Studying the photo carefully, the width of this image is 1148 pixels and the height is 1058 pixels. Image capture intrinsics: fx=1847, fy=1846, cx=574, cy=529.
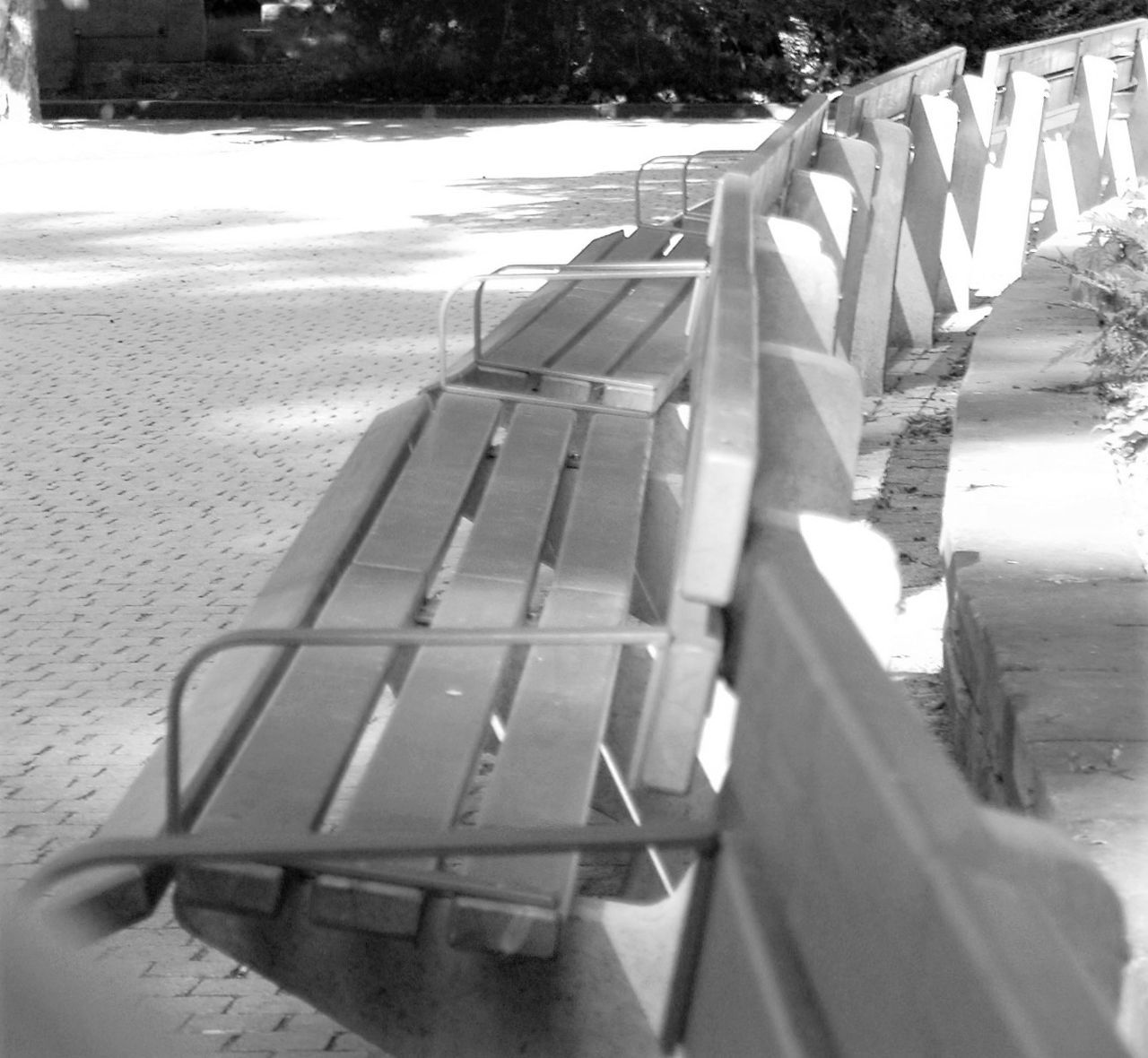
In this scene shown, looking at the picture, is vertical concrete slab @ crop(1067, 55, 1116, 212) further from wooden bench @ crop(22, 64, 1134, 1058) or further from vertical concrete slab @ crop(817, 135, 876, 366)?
wooden bench @ crop(22, 64, 1134, 1058)

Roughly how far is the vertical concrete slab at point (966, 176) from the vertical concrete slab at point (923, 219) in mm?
198

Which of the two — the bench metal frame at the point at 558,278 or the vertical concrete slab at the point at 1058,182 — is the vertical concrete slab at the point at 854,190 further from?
the vertical concrete slab at the point at 1058,182

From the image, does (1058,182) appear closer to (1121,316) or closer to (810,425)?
(1121,316)

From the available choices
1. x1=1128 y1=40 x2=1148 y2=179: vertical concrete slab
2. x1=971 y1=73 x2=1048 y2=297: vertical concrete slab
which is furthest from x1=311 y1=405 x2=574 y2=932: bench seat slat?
x1=1128 y1=40 x2=1148 y2=179: vertical concrete slab

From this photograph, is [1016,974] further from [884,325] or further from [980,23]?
[980,23]

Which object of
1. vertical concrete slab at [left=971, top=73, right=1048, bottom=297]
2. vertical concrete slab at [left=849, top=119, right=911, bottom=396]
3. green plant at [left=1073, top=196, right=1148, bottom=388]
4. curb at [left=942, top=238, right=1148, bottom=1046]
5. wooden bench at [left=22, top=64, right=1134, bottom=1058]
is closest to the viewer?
wooden bench at [left=22, top=64, right=1134, bottom=1058]

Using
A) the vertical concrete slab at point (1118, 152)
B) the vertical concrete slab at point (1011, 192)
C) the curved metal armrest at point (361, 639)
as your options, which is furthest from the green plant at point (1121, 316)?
the vertical concrete slab at point (1118, 152)

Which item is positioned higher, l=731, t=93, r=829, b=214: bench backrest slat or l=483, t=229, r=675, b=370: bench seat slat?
l=731, t=93, r=829, b=214: bench backrest slat

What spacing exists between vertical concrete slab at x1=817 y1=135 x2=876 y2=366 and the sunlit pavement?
1.83 meters

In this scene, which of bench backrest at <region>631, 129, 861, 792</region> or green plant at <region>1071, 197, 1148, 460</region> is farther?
green plant at <region>1071, 197, 1148, 460</region>

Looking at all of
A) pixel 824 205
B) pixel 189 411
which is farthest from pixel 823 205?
pixel 189 411

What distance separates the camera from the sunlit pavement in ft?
12.4

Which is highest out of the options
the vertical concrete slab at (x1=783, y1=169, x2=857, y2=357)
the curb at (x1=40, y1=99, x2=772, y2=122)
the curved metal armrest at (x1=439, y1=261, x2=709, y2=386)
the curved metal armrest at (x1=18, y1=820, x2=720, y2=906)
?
the vertical concrete slab at (x1=783, y1=169, x2=857, y2=357)

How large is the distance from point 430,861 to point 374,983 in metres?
0.20
